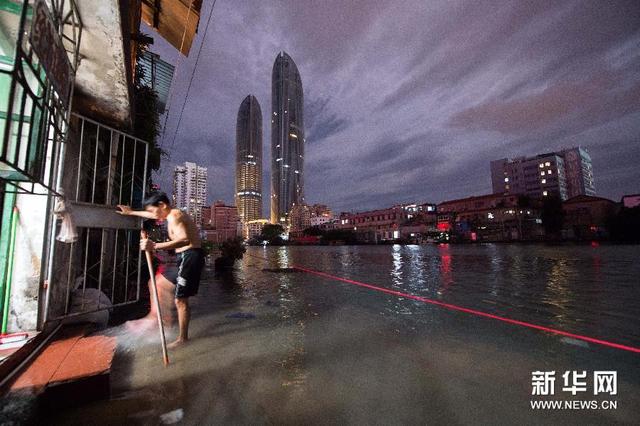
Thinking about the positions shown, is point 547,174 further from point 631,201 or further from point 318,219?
point 318,219

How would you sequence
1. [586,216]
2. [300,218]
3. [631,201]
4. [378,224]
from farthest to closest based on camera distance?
[300,218] < [378,224] < [586,216] < [631,201]

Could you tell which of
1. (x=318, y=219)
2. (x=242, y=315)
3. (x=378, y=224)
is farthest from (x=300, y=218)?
(x=242, y=315)

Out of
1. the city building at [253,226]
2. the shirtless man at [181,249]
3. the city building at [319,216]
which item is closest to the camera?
the shirtless man at [181,249]

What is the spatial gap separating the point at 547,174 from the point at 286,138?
127234 mm

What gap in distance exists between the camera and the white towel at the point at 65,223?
3.12 metres

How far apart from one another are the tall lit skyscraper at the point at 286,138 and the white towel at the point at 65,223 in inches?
5787

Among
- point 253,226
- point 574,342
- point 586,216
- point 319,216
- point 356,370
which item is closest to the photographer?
point 356,370

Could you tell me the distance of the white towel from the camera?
10.3 feet

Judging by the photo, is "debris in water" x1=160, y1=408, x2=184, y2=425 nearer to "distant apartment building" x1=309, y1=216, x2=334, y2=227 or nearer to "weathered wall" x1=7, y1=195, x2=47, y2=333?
"weathered wall" x1=7, y1=195, x2=47, y2=333

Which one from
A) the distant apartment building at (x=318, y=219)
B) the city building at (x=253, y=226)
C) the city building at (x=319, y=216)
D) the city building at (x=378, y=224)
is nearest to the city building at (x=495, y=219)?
the city building at (x=378, y=224)

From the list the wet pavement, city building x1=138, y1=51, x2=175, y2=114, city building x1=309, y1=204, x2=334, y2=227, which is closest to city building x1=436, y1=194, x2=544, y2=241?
the wet pavement

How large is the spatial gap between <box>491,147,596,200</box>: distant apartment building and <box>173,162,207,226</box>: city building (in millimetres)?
91021

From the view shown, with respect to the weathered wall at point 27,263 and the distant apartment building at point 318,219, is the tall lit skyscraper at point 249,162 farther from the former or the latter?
the weathered wall at point 27,263

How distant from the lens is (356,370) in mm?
2744
